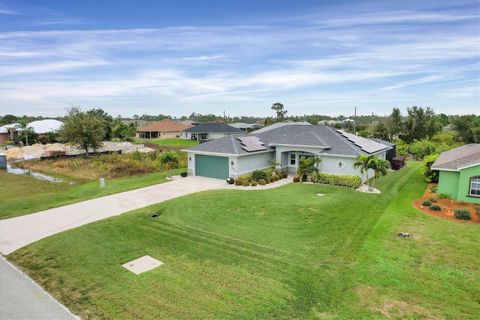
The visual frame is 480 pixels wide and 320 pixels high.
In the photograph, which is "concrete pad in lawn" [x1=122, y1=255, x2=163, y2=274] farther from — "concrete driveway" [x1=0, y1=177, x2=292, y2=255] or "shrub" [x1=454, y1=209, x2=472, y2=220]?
"shrub" [x1=454, y1=209, x2=472, y2=220]

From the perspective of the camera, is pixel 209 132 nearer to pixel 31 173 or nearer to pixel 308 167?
pixel 31 173

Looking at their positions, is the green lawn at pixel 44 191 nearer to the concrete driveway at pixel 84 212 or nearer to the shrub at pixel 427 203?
the concrete driveway at pixel 84 212

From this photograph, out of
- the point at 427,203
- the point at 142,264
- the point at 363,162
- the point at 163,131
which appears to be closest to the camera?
the point at 142,264

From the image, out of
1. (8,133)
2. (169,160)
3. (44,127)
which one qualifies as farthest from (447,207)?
(8,133)

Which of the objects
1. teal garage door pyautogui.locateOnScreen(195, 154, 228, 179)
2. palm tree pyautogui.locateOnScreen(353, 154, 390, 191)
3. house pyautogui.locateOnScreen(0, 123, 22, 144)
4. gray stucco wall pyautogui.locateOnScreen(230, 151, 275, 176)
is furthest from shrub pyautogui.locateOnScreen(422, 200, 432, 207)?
house pyautogui.locateOnScreen(0, 123, 22, 144)

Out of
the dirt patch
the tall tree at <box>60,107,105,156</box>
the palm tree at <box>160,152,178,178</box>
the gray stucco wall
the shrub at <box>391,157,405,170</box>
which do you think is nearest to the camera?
the dirt patch

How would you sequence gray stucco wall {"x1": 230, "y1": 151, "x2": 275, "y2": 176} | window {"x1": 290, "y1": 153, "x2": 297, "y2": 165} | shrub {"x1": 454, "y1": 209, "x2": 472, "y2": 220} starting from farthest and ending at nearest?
window {"x1": 290, "y1": 153, "x2": 297, "y2": 165} → gray stucco wall {"x1": 230, "y1": 151, "x2": 275, "y2": 176} → shrub {"x1": 454, "y1": 209, "x2": 472, "y2": 220}

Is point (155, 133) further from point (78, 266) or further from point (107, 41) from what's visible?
point (78, 266)
